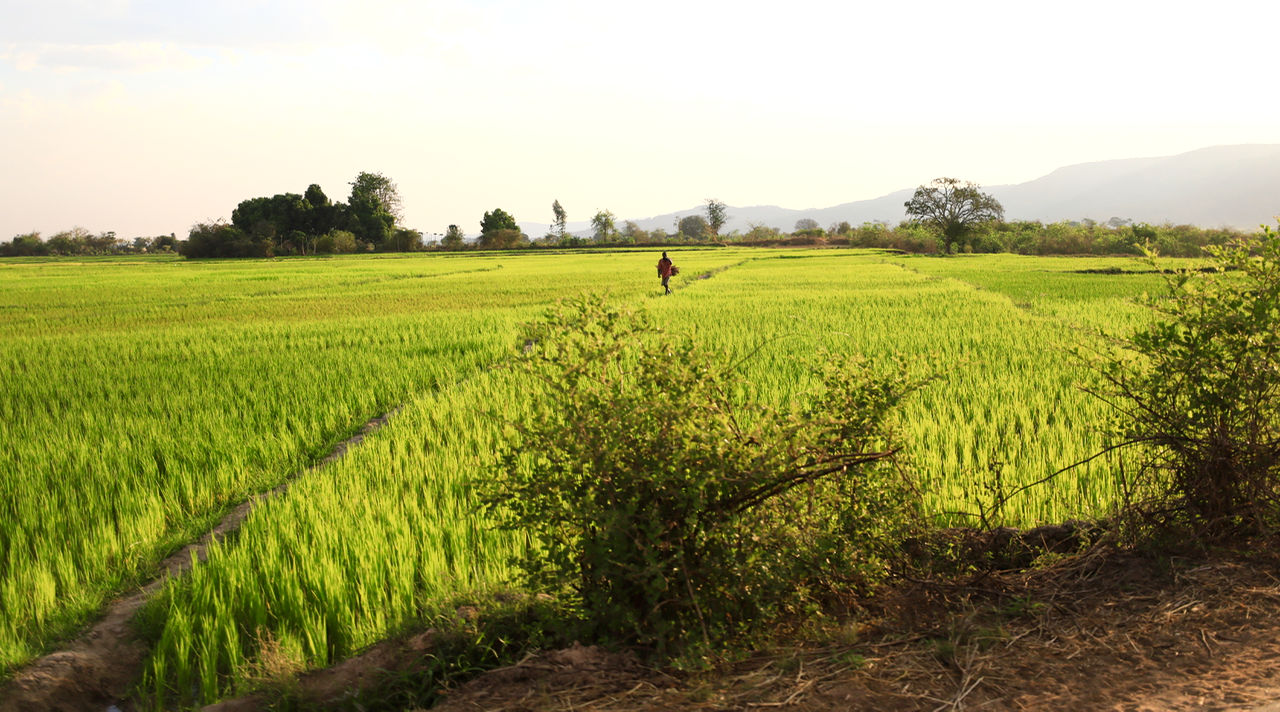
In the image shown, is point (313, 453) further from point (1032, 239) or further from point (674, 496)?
point (1032, 239)

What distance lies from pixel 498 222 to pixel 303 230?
21.2 meters

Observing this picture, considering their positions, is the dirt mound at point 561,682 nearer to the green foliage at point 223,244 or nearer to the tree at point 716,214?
the green foliage at point 223,244

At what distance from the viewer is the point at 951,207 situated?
62.1 metres

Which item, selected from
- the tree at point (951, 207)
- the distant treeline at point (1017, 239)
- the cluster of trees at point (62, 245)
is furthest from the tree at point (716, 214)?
the cluster of trees at point (62, 245)

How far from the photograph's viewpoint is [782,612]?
247 cm

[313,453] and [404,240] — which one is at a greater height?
[404,240]

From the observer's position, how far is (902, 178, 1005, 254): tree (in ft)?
200

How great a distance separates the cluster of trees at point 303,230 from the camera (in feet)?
204

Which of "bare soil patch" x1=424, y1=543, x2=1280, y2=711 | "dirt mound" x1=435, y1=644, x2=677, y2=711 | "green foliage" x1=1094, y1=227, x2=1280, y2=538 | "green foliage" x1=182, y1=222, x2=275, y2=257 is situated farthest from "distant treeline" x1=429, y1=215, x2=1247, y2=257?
"dirt mound" x1=435, y1=644, x2=677, y2=711

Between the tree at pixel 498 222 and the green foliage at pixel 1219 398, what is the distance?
258 ft

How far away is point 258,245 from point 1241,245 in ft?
228

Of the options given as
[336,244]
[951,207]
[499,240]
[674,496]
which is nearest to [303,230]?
[336,244]

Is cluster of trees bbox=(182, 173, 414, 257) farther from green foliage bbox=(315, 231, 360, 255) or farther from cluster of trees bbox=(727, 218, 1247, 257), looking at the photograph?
cluster of trees bbox=(727, 218, 1247, 257)

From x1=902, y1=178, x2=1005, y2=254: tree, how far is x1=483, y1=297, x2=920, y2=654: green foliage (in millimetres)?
61006
